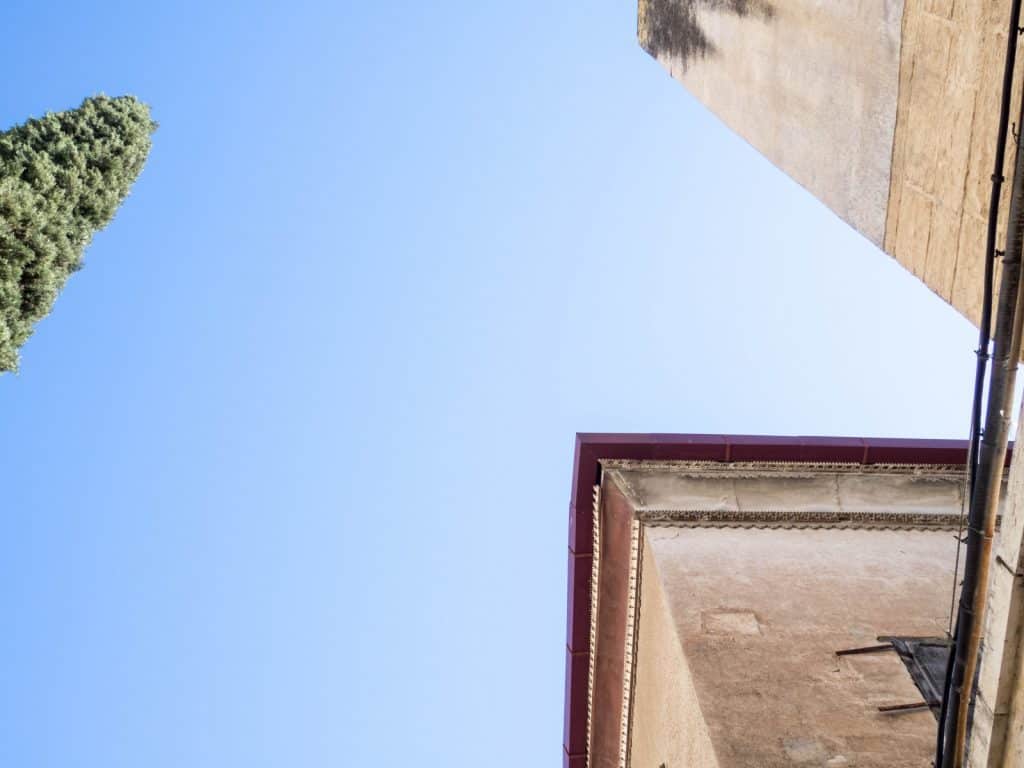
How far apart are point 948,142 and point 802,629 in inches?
170

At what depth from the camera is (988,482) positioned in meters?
4.12

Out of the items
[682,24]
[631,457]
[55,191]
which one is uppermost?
[682,24]

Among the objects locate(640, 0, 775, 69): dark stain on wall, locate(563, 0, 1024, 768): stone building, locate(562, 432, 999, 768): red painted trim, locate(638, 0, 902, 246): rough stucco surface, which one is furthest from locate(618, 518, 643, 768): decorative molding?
locate(640, 0, 775, 69): dark stain on wall

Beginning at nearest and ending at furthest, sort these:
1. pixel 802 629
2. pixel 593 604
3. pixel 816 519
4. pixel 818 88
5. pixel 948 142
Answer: pixel 948 142 < pixel 818 88 < pixel 802 629 < pixel 816 519 < pixel 593 604

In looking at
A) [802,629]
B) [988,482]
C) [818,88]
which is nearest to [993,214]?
[988,482]

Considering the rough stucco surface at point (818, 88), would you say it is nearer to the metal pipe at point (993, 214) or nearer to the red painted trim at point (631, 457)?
the metal pipe at point (993, 214)

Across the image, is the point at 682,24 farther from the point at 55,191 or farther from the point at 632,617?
the point at 55,191

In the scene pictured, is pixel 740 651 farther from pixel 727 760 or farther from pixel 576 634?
pixel 576 634

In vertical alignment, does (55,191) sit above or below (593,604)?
above

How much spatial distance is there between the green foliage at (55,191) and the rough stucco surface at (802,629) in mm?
7699

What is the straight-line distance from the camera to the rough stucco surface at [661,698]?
686 cm

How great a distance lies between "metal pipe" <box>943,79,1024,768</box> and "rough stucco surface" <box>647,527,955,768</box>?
2.05 meters

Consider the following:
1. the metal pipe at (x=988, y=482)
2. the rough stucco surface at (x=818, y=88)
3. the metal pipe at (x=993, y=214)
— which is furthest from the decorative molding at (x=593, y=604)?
the metal pipe at (x=993, y=214)

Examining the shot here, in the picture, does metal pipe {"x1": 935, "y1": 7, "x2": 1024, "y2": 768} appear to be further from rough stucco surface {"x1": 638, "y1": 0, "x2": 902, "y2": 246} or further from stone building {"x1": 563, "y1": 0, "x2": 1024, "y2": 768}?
rough stucco surface {"x1": 638, "y1": 0, "x2": 902, "y2": 246}
